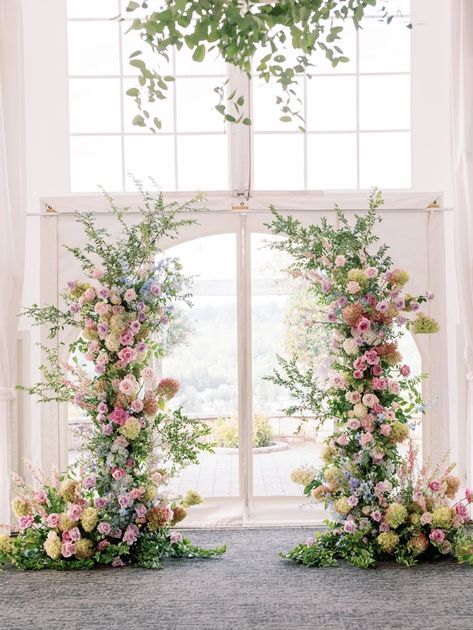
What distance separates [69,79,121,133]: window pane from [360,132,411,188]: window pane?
173 centimetres

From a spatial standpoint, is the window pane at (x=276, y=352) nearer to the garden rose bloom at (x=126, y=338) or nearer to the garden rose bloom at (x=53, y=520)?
the garden rose bloom at (x=126, y=338)

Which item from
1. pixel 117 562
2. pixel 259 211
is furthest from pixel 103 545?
pixel 259 211

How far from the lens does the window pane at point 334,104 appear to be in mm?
5602

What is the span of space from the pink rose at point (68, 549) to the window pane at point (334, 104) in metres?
3.21

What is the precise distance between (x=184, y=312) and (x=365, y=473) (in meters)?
1.80

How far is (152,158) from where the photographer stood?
5605 mm

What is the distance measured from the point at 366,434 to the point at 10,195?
2.65 meters

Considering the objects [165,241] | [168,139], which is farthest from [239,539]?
[168,139]

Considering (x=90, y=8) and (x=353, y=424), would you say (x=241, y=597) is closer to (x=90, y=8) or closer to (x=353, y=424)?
(x=353, y=424)

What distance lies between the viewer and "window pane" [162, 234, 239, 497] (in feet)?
17.9

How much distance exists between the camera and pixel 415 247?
5.36 m

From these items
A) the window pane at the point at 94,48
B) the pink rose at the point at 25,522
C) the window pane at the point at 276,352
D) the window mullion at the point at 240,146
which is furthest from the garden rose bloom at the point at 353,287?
the window pane at the point at 94,48

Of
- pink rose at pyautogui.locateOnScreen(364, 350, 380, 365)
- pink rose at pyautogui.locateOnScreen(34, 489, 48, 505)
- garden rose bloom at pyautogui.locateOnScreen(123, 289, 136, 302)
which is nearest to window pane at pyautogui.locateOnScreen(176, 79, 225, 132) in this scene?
garden rose bloom at pyautogui.locateOnScreen(123, 289, 136, 302)

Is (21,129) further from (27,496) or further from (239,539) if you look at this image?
(239,539)
